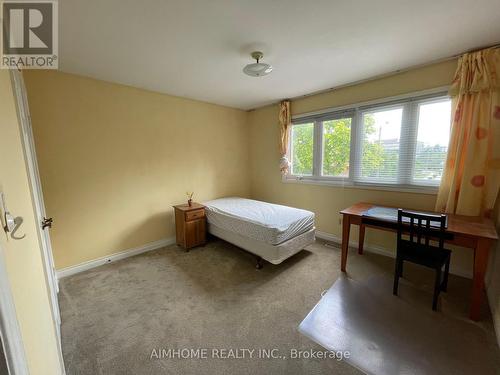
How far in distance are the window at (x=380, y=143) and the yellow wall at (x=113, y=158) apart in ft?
5.96

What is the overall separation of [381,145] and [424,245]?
1441 mm

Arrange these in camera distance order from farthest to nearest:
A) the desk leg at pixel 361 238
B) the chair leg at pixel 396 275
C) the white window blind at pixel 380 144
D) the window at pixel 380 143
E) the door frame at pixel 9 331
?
the desk leg at pixel 361 238, the white window blind at pixel 380 144, the window at pixel 380 143, the chair leg at pixel 396 275, the door frame at pixel 9 331

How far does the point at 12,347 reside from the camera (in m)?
0.58

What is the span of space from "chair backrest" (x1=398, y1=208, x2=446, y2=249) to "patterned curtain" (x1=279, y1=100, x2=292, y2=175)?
2154 millimetres

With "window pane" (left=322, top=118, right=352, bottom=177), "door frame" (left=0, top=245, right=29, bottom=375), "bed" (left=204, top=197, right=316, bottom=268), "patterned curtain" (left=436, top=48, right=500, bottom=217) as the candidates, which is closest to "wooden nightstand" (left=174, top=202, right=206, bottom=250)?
"bed" (left=204, top=197, right=316, bottom=268)

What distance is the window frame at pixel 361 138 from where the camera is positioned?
8.29ft

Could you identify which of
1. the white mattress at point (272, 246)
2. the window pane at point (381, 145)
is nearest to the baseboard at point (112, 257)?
Answer: the white mattress at point (272, 246)

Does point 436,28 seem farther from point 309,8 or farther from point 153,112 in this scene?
point 153,112

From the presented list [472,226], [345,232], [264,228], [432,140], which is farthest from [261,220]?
[432,140]

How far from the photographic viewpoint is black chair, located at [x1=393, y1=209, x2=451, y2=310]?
1819mm

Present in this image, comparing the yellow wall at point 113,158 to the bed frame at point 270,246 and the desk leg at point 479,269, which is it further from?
the desk leg at point 479,269

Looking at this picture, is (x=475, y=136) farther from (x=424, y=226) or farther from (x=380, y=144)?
(x=424, y=226)

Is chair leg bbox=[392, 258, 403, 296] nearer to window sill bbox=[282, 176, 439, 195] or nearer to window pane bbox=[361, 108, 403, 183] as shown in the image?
window sill bbox=[282, 176, 439, 195]

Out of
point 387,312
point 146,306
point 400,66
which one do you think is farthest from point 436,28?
point 146,306
